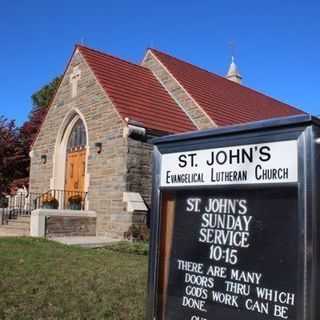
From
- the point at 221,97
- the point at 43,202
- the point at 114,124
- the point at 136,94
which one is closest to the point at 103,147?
the point at 114,124

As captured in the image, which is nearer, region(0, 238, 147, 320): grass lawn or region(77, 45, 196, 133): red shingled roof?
region(0, 238, 147, 320): grass lawn

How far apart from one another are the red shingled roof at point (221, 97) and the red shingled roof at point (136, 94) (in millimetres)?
1089

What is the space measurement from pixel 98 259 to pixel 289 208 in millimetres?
8336

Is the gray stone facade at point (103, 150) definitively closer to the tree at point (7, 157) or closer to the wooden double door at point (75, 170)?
the wooden double door at point (75, 170)

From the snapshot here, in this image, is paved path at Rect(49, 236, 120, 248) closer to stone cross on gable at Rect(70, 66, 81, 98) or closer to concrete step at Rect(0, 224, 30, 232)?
concrete step at Rect(0, 224, 30, 232)

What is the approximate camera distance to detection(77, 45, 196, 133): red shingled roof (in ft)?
59.9

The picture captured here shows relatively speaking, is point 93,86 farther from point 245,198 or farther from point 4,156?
point 245,198

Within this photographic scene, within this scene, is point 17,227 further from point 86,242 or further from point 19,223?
point 86,242

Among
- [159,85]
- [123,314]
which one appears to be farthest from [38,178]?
[123,314]

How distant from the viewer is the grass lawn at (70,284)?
19.9 feet

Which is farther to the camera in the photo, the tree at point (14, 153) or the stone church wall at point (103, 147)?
the tree at point (14, 153)

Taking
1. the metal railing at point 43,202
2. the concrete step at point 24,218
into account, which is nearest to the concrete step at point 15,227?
the concrete step at point 24,218

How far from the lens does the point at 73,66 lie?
20875 millimetres

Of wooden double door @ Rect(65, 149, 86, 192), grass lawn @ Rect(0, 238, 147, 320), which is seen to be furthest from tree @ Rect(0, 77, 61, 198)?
grass lawn @ Rect(0, 238, 147, 320)
